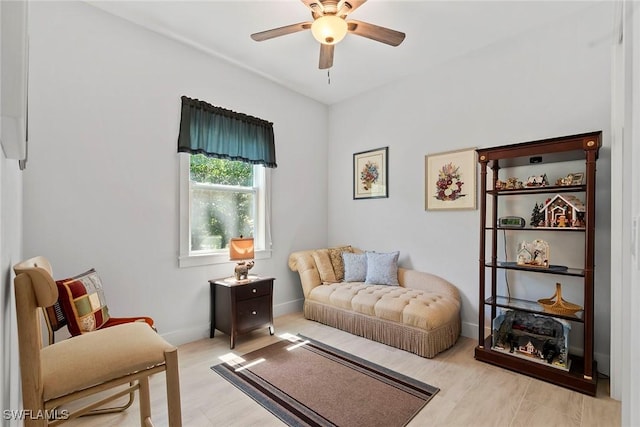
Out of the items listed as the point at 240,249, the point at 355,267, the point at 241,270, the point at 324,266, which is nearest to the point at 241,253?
the point at 240,249

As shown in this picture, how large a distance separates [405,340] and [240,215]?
2207mm

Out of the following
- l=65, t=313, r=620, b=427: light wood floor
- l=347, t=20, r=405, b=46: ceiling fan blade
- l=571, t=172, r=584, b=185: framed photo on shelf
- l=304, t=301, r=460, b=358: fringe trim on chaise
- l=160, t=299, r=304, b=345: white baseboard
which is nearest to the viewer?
l=65, t=313, r=620, b=427: light wood floor

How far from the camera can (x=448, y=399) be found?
204cm

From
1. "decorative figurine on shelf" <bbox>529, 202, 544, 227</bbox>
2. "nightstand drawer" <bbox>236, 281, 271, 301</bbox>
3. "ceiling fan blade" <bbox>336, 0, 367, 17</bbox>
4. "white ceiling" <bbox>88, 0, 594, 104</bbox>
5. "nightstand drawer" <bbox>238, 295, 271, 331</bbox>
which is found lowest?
"nightstand drawer" <bbox>238, 295, 271, 331</bbox>

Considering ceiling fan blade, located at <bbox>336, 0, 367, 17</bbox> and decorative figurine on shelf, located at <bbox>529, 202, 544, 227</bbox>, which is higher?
ceiling fan blade, located at <bbox>336, 0, 367, 17</bbox>

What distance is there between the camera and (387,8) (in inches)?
98.2

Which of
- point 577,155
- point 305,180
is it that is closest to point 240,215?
point 305,180

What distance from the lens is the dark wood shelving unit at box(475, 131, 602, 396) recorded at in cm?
213

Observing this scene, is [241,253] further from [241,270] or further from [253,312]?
[253,312]

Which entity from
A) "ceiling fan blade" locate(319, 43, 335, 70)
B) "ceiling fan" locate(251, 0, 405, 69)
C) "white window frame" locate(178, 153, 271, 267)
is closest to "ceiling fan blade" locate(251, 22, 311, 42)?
"ceiling fan" locate(251, 0, 405, 69)

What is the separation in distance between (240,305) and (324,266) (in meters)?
1.23

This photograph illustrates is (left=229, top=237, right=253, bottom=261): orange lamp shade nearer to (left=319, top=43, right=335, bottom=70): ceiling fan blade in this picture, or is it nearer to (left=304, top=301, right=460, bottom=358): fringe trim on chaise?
(left=304, top=301, right=460, bottom=358): fringe trim on chaise

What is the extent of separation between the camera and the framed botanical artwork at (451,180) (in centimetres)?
316

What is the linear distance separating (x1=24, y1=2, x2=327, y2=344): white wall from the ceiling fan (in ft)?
3.91
